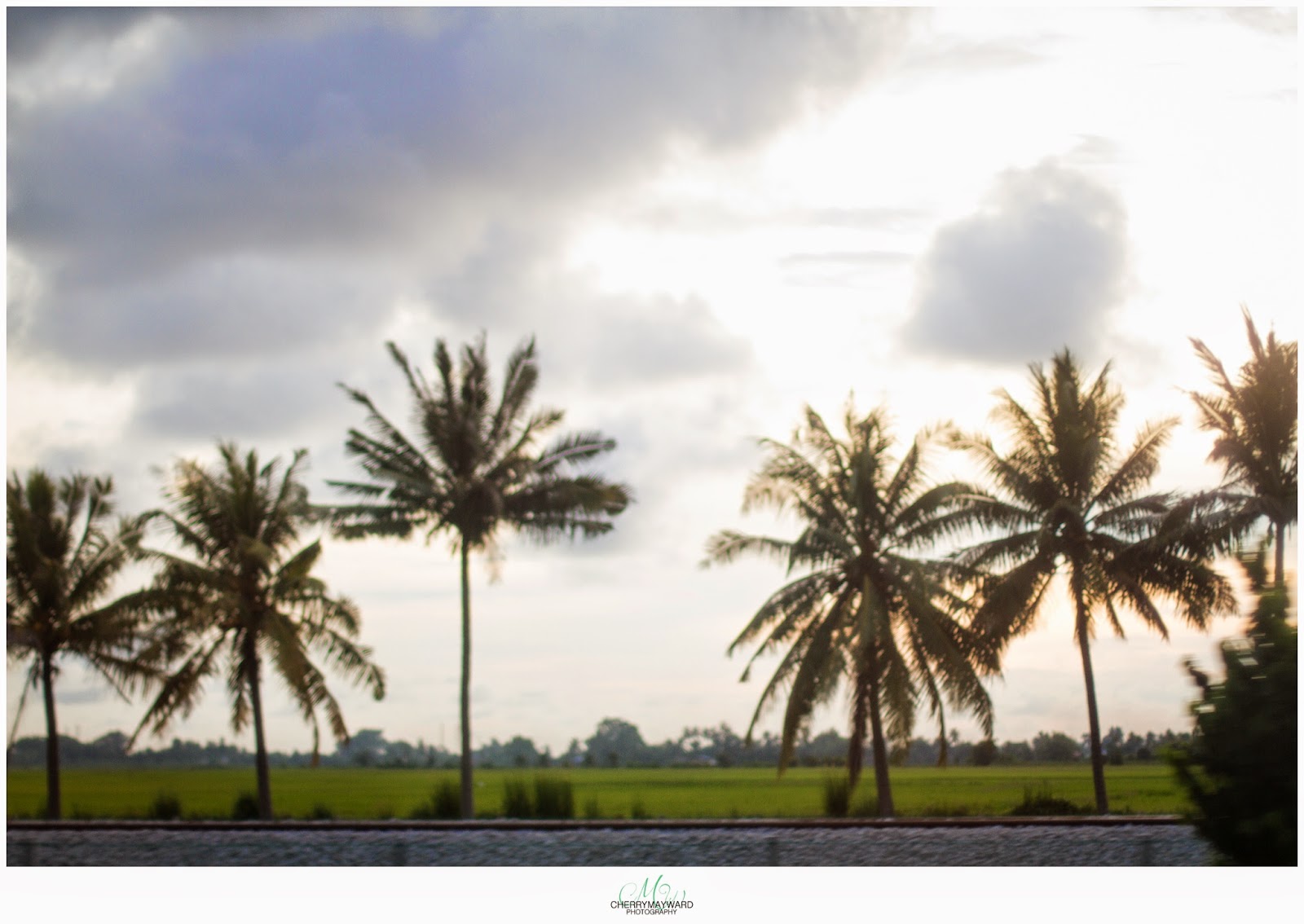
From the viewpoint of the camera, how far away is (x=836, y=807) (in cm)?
1653

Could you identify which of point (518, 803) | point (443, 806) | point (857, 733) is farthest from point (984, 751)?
point (443, 806)

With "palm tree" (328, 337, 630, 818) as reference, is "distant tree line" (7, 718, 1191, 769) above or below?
below

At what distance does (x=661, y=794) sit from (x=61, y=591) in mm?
14911

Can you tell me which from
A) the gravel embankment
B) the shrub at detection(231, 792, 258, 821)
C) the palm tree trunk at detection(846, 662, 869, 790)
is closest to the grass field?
the shrub at detection(231, 792, 258, 821)

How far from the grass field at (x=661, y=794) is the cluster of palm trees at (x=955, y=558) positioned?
148 cm

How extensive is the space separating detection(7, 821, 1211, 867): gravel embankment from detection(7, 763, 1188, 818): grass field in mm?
936

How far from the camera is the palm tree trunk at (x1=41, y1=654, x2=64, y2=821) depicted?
1842cm

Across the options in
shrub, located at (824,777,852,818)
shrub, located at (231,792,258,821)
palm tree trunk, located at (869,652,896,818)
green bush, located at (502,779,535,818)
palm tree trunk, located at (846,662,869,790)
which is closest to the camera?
green bush, located at (502,779,535,818)

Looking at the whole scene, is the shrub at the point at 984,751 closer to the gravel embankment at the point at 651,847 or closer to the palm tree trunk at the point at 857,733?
the palm tree trunk at the point at 857,733

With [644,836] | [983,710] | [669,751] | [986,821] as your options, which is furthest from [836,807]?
[644,836]

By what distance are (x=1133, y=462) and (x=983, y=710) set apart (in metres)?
5.03

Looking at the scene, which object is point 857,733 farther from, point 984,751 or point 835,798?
point 984,751

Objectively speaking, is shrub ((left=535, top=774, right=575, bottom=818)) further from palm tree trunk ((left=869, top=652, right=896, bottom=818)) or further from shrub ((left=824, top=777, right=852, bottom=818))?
palm tree trunk ((left=869, top=652, right=896, bottom=818))
